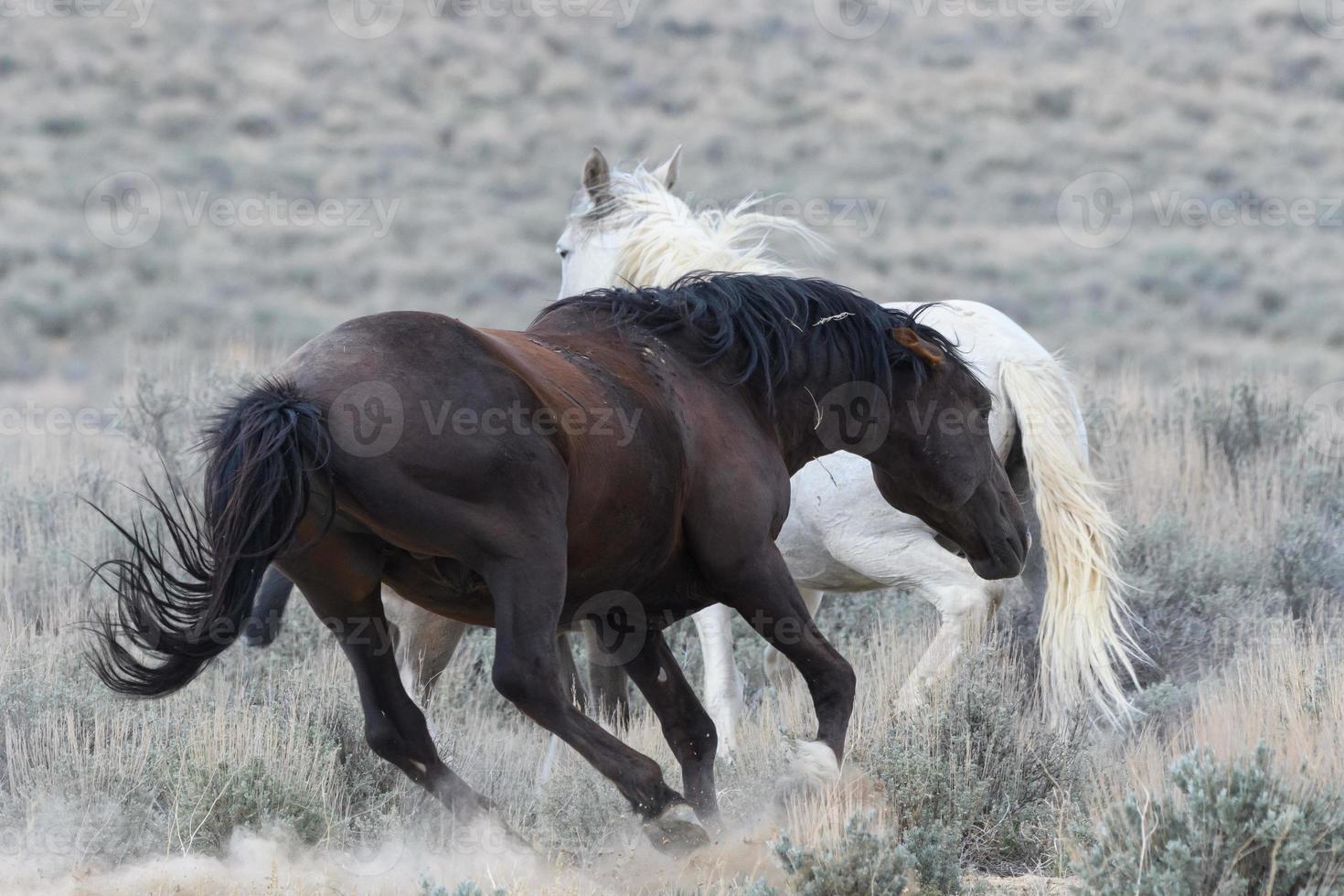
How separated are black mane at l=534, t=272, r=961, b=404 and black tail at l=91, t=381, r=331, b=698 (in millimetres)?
1322

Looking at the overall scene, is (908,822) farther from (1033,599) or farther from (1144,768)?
(1033,599)

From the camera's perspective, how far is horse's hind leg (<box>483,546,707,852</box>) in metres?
3.69

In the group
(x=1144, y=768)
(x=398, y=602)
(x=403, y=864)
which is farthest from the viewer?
(x=398, y=602)

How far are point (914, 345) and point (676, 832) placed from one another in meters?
1.80

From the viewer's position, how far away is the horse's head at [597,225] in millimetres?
7164

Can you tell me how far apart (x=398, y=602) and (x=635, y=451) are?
2.51 meters

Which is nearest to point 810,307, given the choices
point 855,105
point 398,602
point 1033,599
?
point 398,602

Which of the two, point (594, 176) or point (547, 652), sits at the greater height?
point (594, 176)

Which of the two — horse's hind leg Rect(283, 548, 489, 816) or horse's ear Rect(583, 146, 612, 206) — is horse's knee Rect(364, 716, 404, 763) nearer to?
horse's hind leg Rect(283, 548, 489, 816)

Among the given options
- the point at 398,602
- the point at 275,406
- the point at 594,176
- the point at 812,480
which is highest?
the point at 594,176

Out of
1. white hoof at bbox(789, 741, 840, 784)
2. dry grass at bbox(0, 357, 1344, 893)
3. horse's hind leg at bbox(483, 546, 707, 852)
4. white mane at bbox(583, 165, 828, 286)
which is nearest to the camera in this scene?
horse's hind leg at bbox(483, 546, 707, 852)

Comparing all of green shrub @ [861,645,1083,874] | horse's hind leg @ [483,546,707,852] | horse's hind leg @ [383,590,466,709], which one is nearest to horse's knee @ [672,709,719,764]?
green shrub @ [861,645,1083,874]

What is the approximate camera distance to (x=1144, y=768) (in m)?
4.78

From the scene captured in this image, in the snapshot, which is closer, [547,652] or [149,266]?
[547,652]
